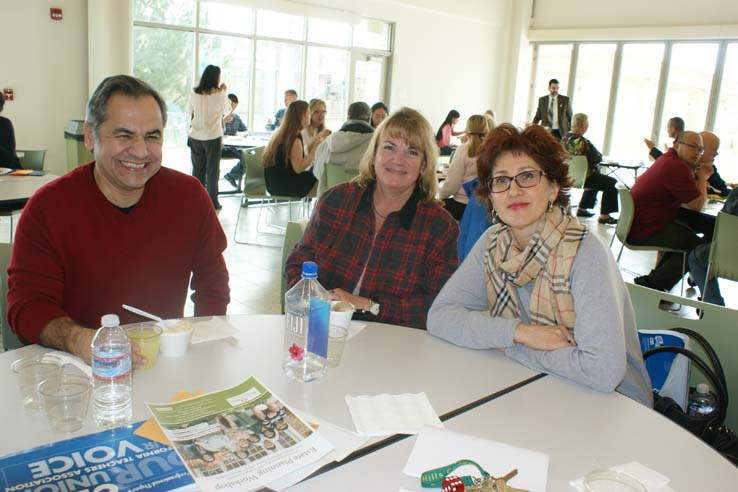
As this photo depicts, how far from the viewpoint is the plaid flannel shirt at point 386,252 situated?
2.31m

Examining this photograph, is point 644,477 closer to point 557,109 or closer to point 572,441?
point 572,441

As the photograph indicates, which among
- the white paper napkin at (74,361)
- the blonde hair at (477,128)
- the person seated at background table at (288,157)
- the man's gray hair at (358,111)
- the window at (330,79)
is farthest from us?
the window at (330,79)

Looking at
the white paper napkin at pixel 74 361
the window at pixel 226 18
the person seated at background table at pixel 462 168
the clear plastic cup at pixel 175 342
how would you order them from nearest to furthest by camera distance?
1. the white paper napkin at pixel 74 361
2. the clear plastic cup at pixel 175 342
3. the person seated at background table at pixel 462 168
4. the window at pixel 226 18

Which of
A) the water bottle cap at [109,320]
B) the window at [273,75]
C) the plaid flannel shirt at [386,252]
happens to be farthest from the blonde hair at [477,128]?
the window at [273,75]

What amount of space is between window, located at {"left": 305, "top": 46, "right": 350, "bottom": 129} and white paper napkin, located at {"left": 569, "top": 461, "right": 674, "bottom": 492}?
10147 millimetres

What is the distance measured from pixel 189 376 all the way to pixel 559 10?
1306 cm

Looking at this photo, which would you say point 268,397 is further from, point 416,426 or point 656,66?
point 656,66

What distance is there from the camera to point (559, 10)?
12.6 m

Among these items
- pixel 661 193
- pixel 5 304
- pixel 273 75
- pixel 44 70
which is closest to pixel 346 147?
pixel 661 193

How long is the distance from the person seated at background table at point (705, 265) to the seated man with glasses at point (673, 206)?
0.30 metres

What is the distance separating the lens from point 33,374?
4.54 ft

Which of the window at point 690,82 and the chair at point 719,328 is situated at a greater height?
the window at point 690,82

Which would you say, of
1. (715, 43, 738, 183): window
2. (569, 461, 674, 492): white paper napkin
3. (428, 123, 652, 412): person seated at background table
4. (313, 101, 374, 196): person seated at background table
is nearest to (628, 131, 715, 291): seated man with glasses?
(313, 101, 374, 196): person seated at background table

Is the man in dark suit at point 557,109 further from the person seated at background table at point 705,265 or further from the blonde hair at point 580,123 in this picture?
the person seated at background table at point 705,265
